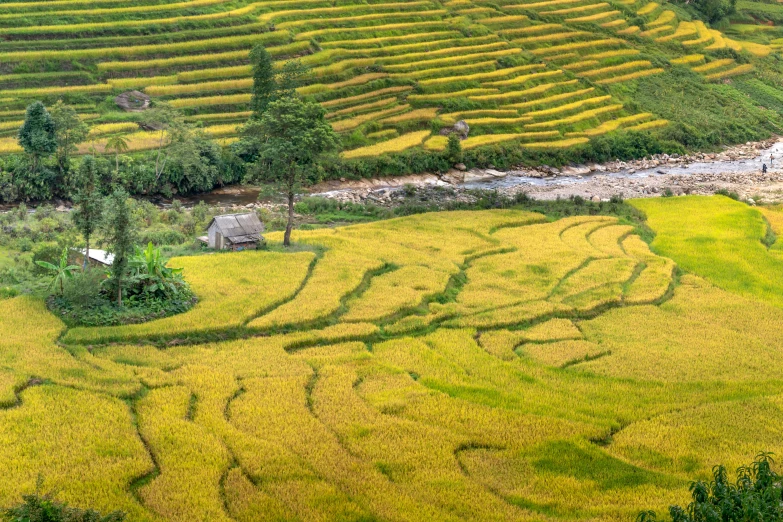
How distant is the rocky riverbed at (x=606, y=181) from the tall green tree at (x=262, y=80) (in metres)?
4.64

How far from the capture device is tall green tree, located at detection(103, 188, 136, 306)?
19.6 meters

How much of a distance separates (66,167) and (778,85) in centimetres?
5197

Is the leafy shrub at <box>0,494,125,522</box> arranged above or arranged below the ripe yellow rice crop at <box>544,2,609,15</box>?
below

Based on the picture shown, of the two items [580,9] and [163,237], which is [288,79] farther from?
[580,9]

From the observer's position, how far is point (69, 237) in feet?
93.2

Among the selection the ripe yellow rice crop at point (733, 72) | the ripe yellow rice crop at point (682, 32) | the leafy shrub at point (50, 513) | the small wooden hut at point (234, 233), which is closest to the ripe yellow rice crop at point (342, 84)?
the small wooden hut at point (234, 233)

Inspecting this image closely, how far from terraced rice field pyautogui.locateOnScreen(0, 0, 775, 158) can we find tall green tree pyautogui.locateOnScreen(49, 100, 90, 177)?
111 inches

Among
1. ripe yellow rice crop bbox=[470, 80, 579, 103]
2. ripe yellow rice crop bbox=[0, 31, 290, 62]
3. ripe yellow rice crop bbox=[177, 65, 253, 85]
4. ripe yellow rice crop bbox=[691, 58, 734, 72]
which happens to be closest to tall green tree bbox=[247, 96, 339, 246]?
ripe yellow rice crop bbox=[177, 65, 253, 85]

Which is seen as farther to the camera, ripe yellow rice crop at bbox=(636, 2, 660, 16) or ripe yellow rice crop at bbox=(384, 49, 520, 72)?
ripe yellow rice crop at bbox=(636, 2, 660, 16)

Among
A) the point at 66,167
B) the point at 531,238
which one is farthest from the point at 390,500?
the point at 66,167

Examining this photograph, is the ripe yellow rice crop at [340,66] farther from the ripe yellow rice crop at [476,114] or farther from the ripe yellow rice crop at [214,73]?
the ripe yellow rice crop at [476,114]

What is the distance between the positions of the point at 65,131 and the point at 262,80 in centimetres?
933

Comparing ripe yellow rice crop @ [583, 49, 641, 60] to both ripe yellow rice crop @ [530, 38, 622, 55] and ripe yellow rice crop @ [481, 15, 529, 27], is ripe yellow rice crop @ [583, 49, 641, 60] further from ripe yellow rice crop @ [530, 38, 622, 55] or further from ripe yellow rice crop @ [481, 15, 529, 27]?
ripe yellow rice crop @ [481, 15, 529, 27]

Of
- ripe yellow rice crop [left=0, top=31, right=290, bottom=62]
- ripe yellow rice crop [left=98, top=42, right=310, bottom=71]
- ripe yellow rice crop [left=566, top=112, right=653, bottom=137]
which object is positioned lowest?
ripe yellow rice crop [left=566, top=112, right=653, bottom=137]
